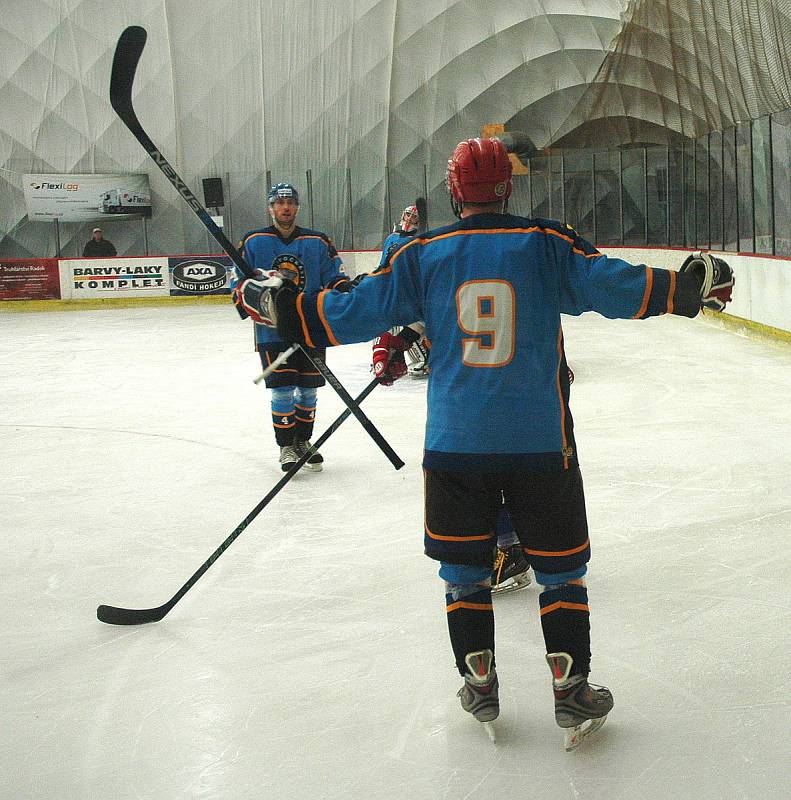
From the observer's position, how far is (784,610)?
108 inches

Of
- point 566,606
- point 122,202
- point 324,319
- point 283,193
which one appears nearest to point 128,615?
point 324,319

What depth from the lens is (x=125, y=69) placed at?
104 inches

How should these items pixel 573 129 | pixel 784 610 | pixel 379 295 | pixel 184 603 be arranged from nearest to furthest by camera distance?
pixel 379 295 < pixel 784 610 < pixel 184 603 < pixel 573 129

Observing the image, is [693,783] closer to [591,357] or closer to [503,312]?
[503,312]

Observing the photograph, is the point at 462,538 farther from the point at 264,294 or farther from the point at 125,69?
the point at 125,69

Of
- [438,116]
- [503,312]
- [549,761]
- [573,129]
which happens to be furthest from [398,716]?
[438,116]

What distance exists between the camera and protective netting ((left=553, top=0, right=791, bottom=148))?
8312mm

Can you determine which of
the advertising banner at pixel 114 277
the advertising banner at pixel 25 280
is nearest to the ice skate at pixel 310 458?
the advertising banner at pixel 114 277

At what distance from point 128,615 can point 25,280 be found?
1386cm

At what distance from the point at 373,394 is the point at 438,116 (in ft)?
46.1

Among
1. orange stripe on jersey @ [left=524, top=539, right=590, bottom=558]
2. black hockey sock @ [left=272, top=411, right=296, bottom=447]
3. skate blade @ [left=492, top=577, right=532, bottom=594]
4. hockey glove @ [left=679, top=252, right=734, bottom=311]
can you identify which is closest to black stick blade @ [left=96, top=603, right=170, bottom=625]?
skate blade @ [left=492, top=577, right=532, bottom=594]

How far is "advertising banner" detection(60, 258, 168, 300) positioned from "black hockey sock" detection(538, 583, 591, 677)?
47.2 feet

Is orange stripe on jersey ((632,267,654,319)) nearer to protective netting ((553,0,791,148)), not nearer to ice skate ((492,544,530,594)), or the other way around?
ice skate ((492,544,530,594))

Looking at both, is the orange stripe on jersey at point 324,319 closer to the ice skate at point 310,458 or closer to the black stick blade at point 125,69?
the black stick blade at point 125,69
